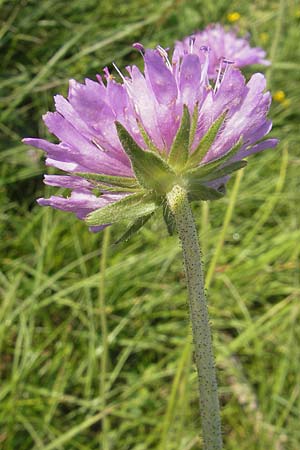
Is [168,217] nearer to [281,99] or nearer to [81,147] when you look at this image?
[81,147]

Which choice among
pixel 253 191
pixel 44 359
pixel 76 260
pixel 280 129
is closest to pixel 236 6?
pixel 280 129

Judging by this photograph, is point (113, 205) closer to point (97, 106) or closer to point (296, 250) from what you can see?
point (97, 106)

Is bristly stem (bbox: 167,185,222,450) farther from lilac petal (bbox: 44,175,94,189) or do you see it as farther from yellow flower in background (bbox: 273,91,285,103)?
yellow flower in background (bbox: 273,91,285,103)

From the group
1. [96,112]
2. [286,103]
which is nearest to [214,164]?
[96,112]

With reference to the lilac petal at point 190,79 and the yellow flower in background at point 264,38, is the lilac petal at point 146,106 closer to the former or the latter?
the lilac petal at point 190,79

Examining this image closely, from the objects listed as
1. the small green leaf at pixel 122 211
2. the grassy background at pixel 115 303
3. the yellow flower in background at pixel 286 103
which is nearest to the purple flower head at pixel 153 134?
the small green leaf at pixel 122 211

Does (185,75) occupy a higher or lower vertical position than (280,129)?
lower

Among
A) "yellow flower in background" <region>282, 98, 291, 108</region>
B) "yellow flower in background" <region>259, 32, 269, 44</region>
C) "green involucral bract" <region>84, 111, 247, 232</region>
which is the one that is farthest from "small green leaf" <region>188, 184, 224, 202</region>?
"yellow flower in background" <region>259, 32, 269, 44</region>
